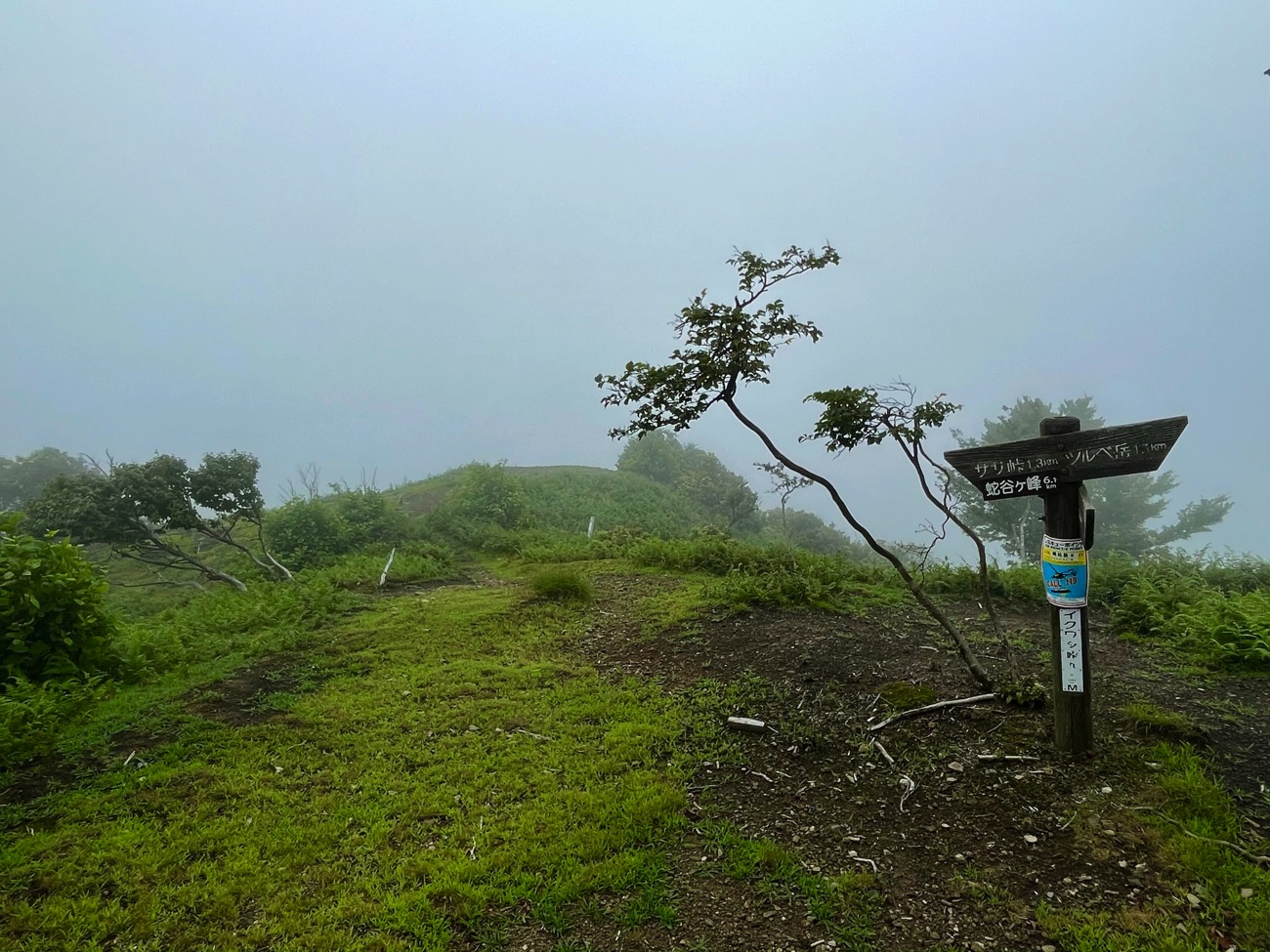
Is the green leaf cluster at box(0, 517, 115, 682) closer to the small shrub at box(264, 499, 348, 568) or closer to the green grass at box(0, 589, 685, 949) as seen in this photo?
the green grass at box(0, 589, 685, 949)

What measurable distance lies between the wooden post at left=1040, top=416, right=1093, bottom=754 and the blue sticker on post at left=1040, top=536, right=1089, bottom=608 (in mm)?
45

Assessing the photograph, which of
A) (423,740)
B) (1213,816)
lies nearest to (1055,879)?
(1213,816)

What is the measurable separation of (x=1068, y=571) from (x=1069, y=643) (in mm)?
488

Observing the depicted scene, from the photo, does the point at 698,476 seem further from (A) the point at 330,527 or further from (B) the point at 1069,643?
(B) the point at 1069,643

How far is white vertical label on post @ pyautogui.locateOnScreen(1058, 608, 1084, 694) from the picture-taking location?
13.3ft


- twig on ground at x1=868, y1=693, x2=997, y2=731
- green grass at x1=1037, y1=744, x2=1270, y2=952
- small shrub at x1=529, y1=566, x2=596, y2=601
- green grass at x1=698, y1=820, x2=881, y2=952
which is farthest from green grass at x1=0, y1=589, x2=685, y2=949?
small shrub at x1=529, y1=566, x2=596, y2=601

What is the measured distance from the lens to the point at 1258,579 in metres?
10.1

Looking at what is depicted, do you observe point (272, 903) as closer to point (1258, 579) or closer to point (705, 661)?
point (705, 661)

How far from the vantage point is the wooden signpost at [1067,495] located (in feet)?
12.7

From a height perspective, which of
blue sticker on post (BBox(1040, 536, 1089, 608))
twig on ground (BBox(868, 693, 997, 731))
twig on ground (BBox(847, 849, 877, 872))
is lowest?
twig on ground (BBox(847, 849, 877, 872))

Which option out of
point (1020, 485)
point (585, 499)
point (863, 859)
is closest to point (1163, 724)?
point (1020, 485)

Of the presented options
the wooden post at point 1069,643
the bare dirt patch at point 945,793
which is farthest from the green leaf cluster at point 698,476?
the wooden post at point 1069,643

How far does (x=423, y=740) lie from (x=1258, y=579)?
12.7 meters

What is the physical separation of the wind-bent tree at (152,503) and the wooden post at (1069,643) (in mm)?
14729
